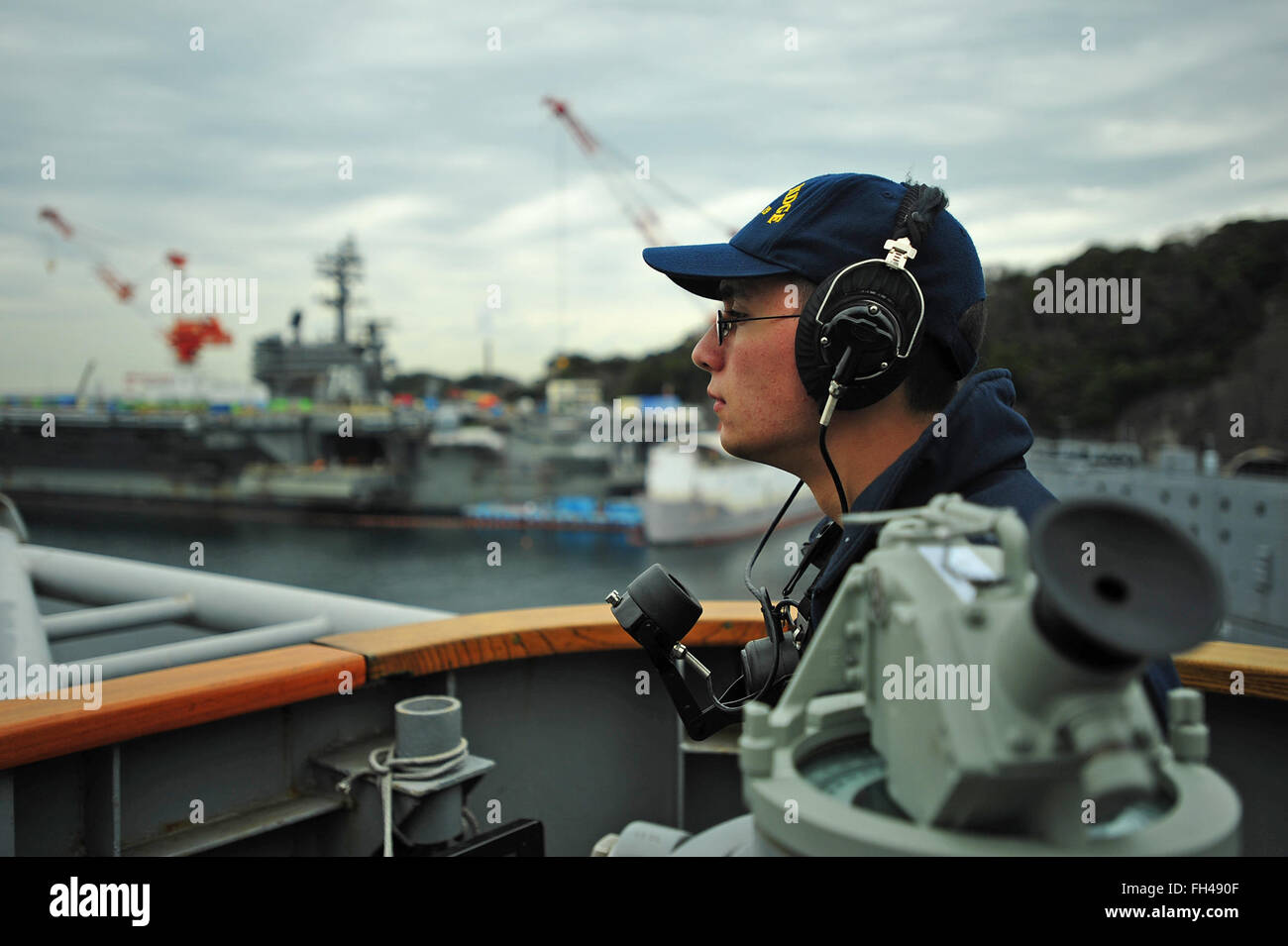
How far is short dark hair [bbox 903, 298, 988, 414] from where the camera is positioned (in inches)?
61.4

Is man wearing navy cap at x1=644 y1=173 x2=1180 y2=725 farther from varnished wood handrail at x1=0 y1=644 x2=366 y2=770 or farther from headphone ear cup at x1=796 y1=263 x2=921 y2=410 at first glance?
varnished wood handrail at x1=0 y1=644 x2=366 y2=770

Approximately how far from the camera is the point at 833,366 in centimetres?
143

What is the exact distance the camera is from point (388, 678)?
230cm

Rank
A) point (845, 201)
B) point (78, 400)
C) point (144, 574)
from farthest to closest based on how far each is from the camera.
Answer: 1. point (78, 400)
2. point (144, 574)
3. point (845, 201)

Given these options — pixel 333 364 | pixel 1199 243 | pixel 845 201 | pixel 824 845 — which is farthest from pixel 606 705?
pixel 1199 243

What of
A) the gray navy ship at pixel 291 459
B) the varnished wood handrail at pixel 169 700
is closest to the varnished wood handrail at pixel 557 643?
the varnished wood handrail at pixel 169 700

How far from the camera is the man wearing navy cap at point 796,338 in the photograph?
58.1 inches

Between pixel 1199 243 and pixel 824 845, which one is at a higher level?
pixel 1199 243
